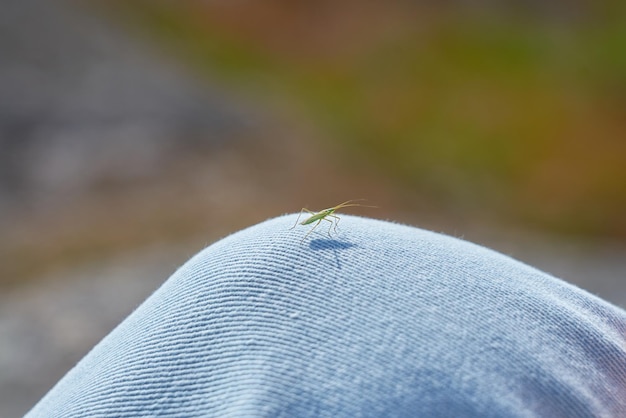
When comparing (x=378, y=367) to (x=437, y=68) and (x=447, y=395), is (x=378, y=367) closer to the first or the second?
(x=447, y=395)

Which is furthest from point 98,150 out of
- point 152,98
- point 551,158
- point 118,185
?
point 551,158

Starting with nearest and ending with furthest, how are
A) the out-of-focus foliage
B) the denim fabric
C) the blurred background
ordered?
the denim fabric
the blurred background
the out-of-focus foliage

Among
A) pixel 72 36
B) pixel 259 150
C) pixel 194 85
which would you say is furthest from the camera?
pixel 72 36

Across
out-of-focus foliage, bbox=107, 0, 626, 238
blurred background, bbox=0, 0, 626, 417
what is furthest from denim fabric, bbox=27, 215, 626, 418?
out-of-focus foliage, bbox=107, 0, 626, 238

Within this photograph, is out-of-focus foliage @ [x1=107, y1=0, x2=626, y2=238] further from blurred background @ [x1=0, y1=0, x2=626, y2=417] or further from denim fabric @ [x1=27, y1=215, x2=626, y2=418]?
denim fabric @ [x1=27, y1=215, x2=626, y2=418]

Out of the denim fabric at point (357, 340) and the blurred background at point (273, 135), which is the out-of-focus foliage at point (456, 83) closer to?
the blurred background at point (273, 135)

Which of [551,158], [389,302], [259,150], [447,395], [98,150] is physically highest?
[551,158]
